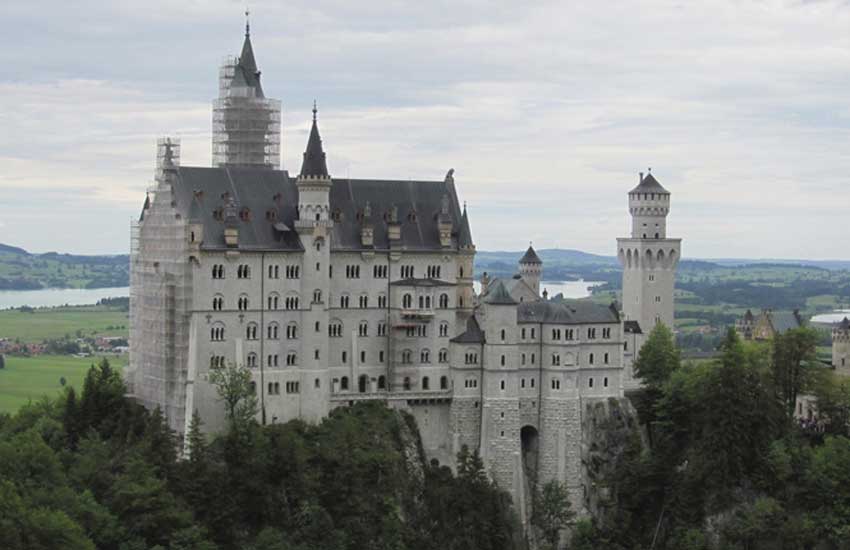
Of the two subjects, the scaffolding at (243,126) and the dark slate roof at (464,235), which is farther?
the scaffolding at (243,126)

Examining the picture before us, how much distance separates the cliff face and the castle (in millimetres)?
1126

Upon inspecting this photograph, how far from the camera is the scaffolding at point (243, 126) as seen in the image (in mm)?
141625

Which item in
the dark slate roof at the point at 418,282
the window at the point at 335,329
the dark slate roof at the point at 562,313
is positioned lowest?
the window at the point at 335,329

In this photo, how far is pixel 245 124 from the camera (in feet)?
465

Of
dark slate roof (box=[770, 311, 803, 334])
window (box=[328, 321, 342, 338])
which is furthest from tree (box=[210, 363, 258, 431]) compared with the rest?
dark slate roof (box=[770, 311, 803, 334])

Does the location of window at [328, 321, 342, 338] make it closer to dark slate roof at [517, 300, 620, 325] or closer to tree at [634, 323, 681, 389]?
dark slate roof at [517, 300, 620, 325]

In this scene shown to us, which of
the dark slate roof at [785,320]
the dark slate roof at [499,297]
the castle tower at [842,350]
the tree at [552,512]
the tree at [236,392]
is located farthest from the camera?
the dark slate roof at [785,320]

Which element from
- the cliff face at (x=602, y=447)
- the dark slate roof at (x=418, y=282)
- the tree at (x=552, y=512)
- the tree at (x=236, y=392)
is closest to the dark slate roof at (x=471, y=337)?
the dark slate roof at (x=418, y=282)

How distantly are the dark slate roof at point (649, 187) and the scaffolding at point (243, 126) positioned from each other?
3634 cm

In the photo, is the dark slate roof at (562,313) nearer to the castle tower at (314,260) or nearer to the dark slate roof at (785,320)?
the castle tower at (314,260)

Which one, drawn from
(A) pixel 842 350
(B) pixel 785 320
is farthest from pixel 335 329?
(B) pixel 785 320

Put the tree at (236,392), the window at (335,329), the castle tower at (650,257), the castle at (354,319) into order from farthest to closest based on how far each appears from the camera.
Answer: the castle tower at (650,257) < the window at (335,329) < the castle at (354,319) < the tree at (236,392)

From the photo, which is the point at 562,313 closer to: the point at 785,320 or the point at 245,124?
the point at 245,124

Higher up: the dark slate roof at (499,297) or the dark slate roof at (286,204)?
the dark slate roof at (286,204)
